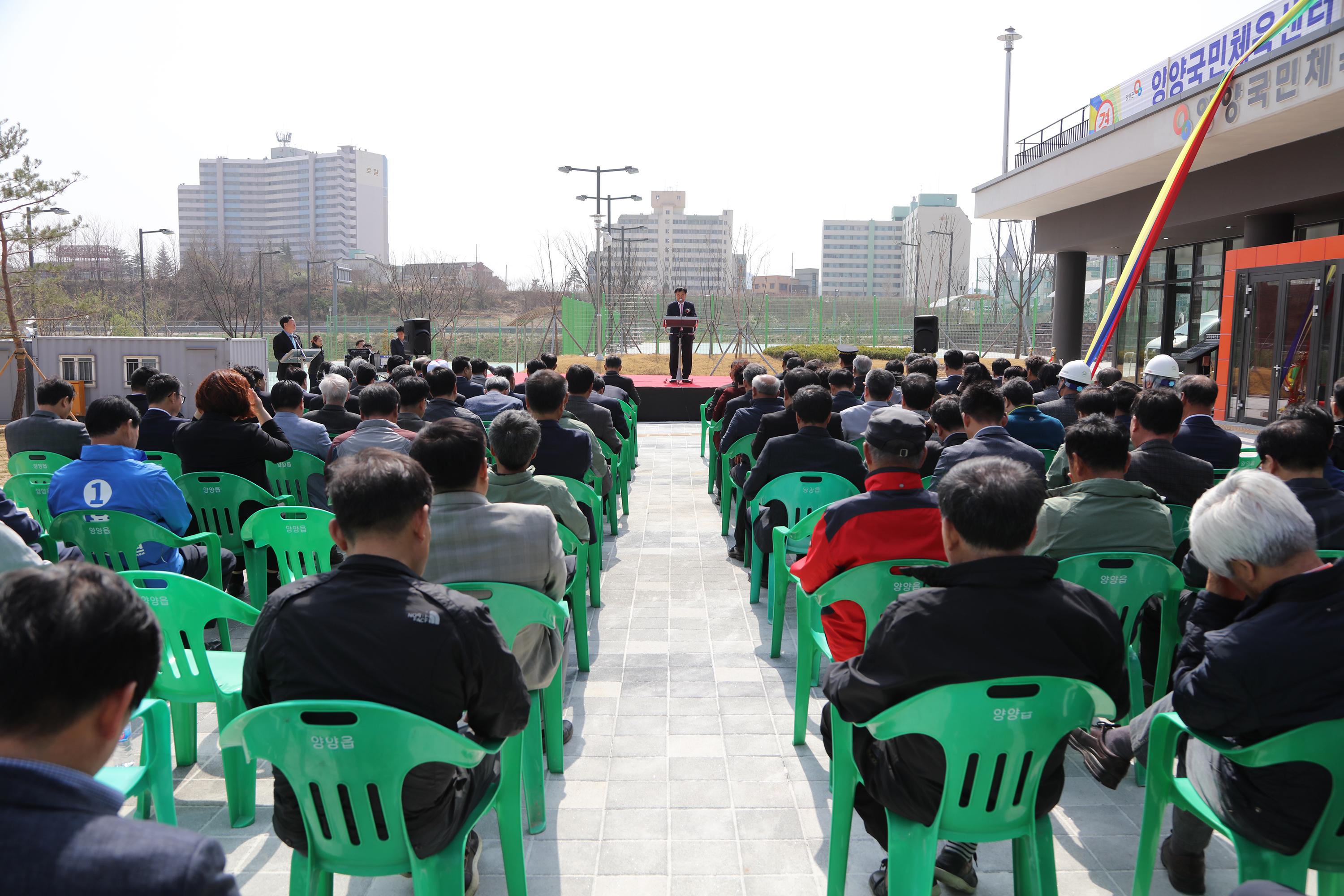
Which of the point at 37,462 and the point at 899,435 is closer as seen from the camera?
the point at 899,435

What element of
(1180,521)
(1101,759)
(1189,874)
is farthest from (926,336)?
(1189,874)

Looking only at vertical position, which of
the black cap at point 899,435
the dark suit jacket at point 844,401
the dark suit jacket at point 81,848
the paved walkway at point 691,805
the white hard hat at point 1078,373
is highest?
the white hard hat at point 1078,373

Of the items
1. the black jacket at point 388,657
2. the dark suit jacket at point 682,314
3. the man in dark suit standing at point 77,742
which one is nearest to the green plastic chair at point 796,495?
the black jacket at point 388,657

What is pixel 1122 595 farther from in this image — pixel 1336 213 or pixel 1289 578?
pixel 1336 213

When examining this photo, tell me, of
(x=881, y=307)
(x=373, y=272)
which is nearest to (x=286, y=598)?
(x=881, y=307)

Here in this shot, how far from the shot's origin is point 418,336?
1675cm

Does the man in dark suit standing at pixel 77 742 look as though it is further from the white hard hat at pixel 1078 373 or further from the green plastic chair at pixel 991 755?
the white hard hat at pixel 1078 373

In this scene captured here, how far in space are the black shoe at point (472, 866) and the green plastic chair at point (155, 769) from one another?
0.77 meters

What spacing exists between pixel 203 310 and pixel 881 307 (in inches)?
1444

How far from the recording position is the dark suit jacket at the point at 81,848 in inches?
33.3

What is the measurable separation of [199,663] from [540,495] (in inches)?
57.0

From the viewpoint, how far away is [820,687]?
389 cm

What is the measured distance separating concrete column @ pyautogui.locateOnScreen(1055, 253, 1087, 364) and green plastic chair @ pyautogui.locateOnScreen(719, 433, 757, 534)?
16934mm

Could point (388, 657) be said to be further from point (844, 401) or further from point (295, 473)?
point (844, 401)
